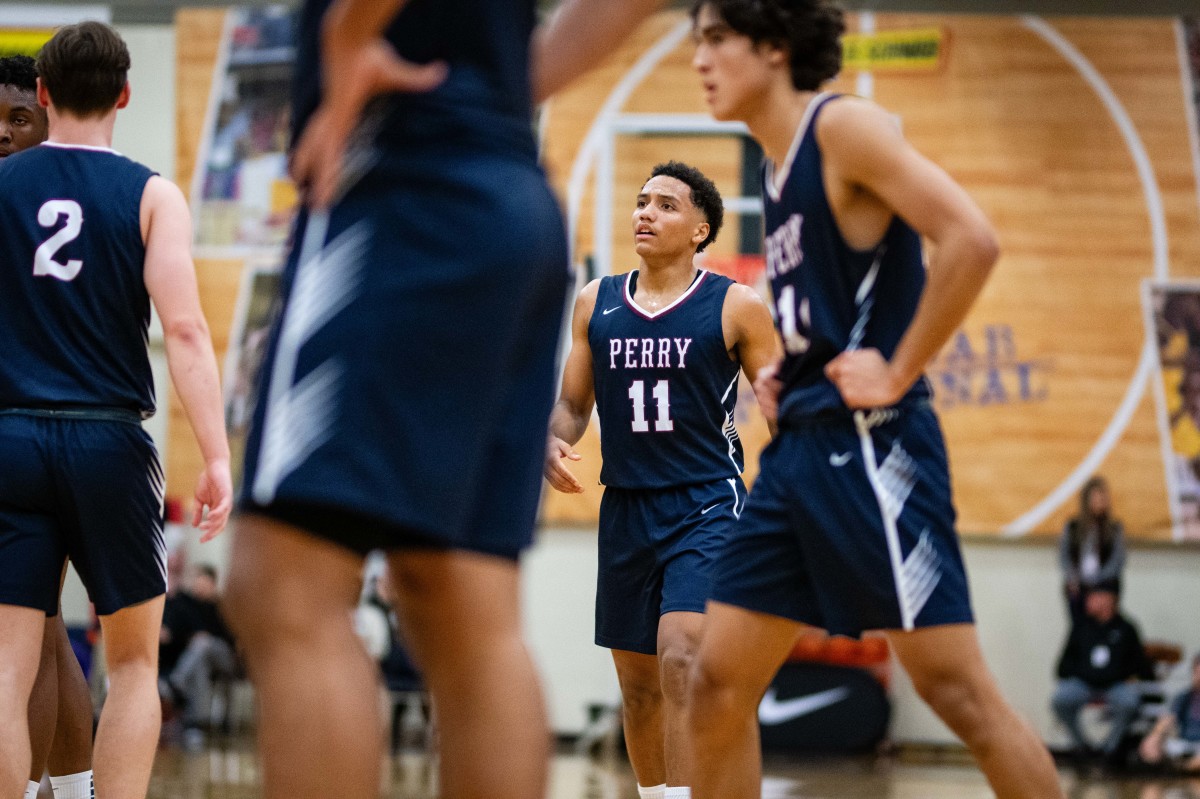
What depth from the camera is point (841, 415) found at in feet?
9.85

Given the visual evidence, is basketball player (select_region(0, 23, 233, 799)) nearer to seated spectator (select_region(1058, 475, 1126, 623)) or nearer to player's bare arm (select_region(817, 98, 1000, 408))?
player's bare arm (select_region(817, 98, 1000, 408))

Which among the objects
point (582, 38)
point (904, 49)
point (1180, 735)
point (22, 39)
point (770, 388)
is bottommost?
point (1180, 735)

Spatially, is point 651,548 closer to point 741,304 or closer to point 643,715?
point 643,715

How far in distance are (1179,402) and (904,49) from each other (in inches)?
138

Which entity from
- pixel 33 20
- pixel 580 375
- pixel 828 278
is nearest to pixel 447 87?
pixel 828 278

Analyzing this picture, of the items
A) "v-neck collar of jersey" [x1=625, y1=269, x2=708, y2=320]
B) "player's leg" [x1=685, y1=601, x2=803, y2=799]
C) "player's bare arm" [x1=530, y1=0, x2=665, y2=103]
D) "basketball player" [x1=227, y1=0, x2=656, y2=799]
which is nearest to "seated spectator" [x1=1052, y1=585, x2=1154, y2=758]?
"v-neck collar of jersey" [x1=625, y1=269, x2=708, y2=320]

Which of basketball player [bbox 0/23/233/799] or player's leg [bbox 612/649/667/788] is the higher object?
basketball player [bbox 0/23/233/799]

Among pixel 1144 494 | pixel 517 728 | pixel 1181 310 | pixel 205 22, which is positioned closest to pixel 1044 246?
pixel 1181 310

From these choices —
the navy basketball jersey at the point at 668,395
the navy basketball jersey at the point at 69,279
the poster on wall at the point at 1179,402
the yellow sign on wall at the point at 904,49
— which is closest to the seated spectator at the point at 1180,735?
the poster on wall at the point at 1179,402

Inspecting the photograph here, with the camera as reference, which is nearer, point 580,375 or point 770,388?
point 770,388

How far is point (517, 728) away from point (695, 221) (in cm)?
327

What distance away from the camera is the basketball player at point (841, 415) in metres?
2.79

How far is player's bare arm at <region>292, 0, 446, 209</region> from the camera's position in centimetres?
176

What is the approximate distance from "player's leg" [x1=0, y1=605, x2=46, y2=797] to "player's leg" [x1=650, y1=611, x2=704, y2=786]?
5.75 ft
